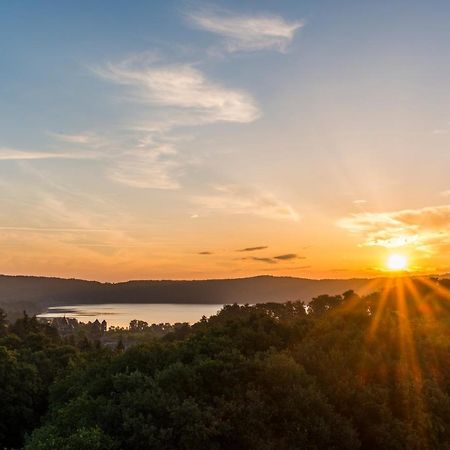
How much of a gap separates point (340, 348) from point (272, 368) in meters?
7.12

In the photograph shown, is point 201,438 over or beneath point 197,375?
beneath

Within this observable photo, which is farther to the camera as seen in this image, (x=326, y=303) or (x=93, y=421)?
(x=326, y=303)

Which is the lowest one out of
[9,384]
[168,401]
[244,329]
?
[9,384]

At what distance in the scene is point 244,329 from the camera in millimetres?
35625

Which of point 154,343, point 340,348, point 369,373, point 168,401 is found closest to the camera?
point 168,401

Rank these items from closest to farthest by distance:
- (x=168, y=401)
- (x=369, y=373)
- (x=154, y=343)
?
(x=168, y=401) < (x=369, y=373) < (x=154, y=343)

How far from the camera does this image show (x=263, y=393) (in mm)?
25453

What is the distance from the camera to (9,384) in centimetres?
3859

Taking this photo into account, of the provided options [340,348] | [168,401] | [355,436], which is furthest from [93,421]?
[340,348]

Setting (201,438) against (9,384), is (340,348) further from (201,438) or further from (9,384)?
(9,384)

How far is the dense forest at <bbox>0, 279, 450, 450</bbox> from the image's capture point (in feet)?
74.5

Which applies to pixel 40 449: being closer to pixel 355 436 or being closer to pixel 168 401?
pixel 168 401

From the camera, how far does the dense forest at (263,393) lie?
894 inches

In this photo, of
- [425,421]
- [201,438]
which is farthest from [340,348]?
[201,438]
